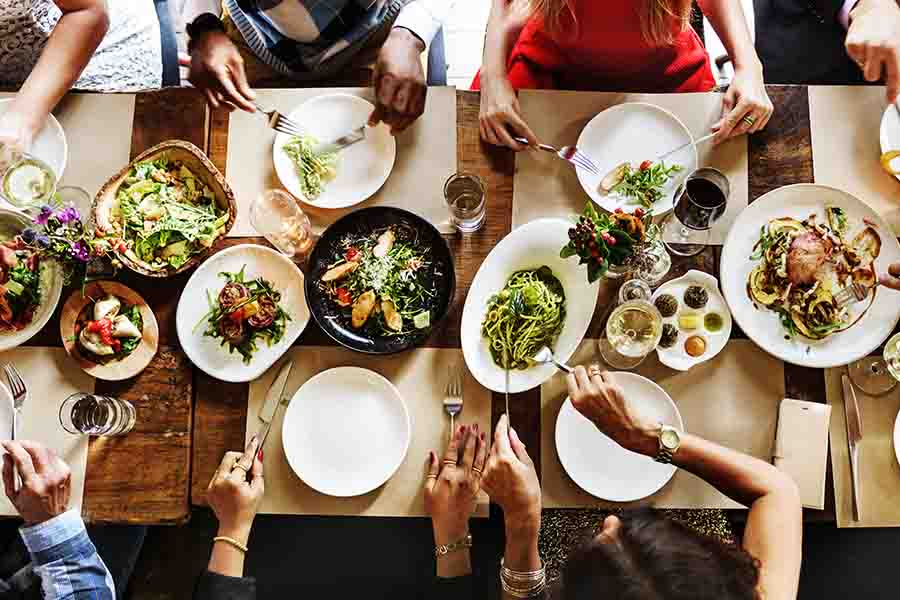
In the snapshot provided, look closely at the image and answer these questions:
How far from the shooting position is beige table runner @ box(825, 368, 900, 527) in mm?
1548

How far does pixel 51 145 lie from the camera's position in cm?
172

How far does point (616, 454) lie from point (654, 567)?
13.9 inches

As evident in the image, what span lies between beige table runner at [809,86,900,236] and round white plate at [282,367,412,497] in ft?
4.19

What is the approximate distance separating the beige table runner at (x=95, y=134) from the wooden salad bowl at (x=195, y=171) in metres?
0.13

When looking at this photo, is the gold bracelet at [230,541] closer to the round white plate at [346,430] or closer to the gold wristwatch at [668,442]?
the round white plate at [346,430]

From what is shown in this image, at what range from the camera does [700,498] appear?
158 cm

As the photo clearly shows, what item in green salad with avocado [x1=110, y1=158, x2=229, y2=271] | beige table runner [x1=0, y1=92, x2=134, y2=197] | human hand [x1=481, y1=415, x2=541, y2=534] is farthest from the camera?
beige table runner [x1=0, y1=92, x2=134, y2=197]

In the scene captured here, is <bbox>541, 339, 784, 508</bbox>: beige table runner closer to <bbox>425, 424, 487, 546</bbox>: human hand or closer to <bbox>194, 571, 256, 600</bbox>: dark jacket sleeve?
<bbox>425, 424, 487, 546</bbox>: human hand

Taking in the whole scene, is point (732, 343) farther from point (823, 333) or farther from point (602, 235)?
point (602, 235)

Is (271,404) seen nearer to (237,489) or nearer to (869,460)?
(237,489)

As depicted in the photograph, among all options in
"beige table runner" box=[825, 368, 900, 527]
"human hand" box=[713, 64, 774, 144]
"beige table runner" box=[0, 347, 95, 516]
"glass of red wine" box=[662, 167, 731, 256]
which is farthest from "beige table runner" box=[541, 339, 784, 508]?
"beige table runner" box=[0, 347, 95, 516]

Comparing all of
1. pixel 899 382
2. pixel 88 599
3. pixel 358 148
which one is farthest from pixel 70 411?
pixel 899 382

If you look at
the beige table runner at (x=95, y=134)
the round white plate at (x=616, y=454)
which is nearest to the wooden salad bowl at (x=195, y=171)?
the beige table runner at (x=95, y=134)

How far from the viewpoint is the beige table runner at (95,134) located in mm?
1729
